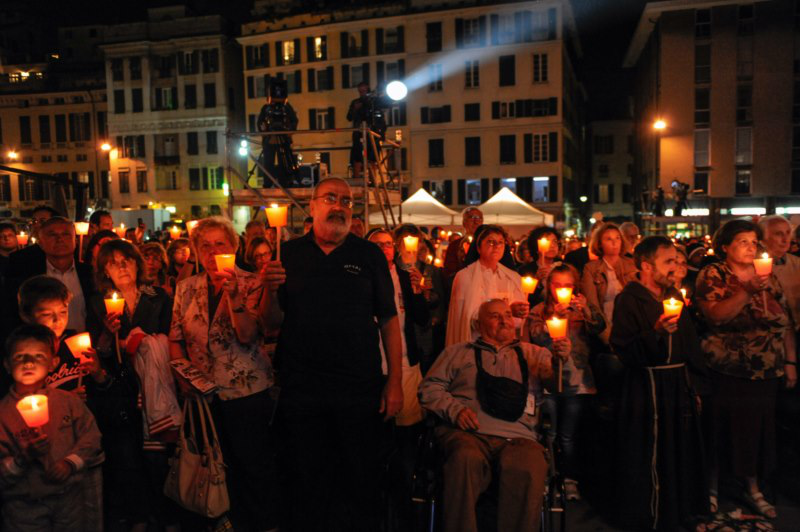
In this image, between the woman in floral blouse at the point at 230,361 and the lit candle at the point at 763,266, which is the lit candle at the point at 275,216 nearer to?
the woman in floral blouse at the point at 230,361

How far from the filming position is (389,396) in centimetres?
373

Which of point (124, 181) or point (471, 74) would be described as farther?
point (124, 181)

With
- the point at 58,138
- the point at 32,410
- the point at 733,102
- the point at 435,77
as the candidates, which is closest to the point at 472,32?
the point at 435,77

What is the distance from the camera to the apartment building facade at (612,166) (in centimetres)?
6309

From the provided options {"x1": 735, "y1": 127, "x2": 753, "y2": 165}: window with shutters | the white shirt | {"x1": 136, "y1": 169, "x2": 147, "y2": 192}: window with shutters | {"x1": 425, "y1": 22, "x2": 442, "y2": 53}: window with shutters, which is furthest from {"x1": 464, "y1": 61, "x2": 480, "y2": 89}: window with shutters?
the white shirt

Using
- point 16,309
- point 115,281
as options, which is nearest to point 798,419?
point 115,281

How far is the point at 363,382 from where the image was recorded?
3.71m

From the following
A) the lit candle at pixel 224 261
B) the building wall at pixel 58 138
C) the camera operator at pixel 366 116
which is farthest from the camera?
the building wall at pixel 58 138

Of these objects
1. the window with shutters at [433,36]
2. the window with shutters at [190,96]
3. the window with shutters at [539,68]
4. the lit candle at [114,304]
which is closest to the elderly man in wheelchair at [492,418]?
the lit candle at [114,304]

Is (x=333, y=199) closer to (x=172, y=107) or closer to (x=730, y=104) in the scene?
(x=730, y=104)

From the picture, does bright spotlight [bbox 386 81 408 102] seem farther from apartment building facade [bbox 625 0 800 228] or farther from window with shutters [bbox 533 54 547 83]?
window with shutters [bbox 533 54 547 83]

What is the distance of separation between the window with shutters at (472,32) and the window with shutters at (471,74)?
1344mm

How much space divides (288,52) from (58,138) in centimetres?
2144

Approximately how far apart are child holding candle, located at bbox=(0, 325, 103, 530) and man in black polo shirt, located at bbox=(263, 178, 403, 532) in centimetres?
129
